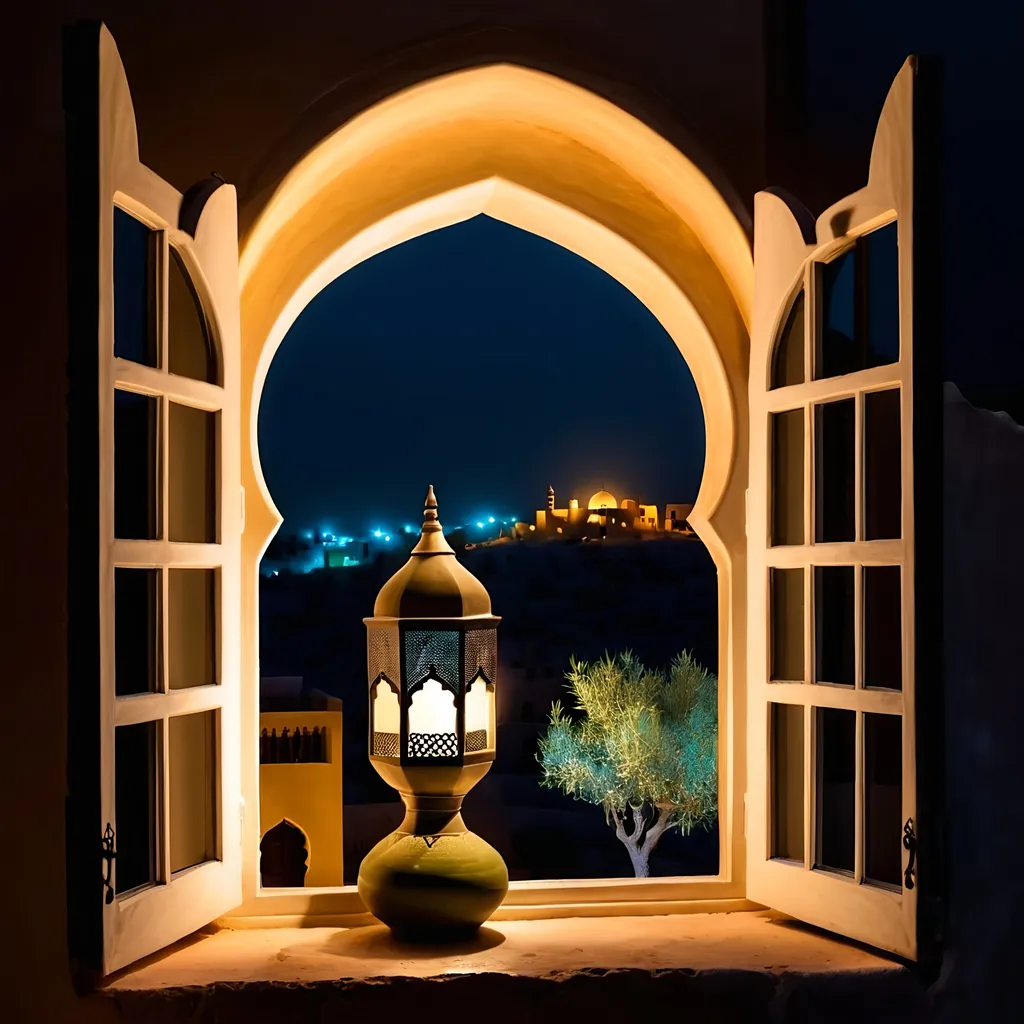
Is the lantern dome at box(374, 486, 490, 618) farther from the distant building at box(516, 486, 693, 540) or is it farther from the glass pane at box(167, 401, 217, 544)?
the distant building at box(516, 486, 693, 540)

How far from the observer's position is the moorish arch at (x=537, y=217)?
10.3 ft

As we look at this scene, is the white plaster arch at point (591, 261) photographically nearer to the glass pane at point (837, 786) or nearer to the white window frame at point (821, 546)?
the white window frame at point (821, 546)

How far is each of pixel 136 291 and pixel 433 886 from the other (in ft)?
4.89

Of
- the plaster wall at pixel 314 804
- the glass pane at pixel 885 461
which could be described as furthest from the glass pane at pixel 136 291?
the plaster wall at pixel 314 804

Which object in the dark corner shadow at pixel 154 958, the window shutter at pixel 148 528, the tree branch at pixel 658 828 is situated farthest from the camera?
the tree branch at pixel 658 828

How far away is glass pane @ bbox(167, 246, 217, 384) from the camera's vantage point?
290cm

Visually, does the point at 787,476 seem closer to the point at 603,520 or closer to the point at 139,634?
the point at 139,634

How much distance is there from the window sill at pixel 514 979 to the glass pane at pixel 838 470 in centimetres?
95

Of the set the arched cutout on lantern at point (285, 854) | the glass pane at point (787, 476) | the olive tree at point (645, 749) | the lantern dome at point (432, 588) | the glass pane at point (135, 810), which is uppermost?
the glass pane at point (787, 476)

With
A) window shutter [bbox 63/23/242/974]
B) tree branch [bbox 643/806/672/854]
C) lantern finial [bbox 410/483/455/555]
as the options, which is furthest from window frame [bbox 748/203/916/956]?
tree branch [bbox 643/806/672/854]

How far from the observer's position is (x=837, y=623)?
3033 millimetres

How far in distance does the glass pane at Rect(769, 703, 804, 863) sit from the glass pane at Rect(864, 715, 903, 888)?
164mm
